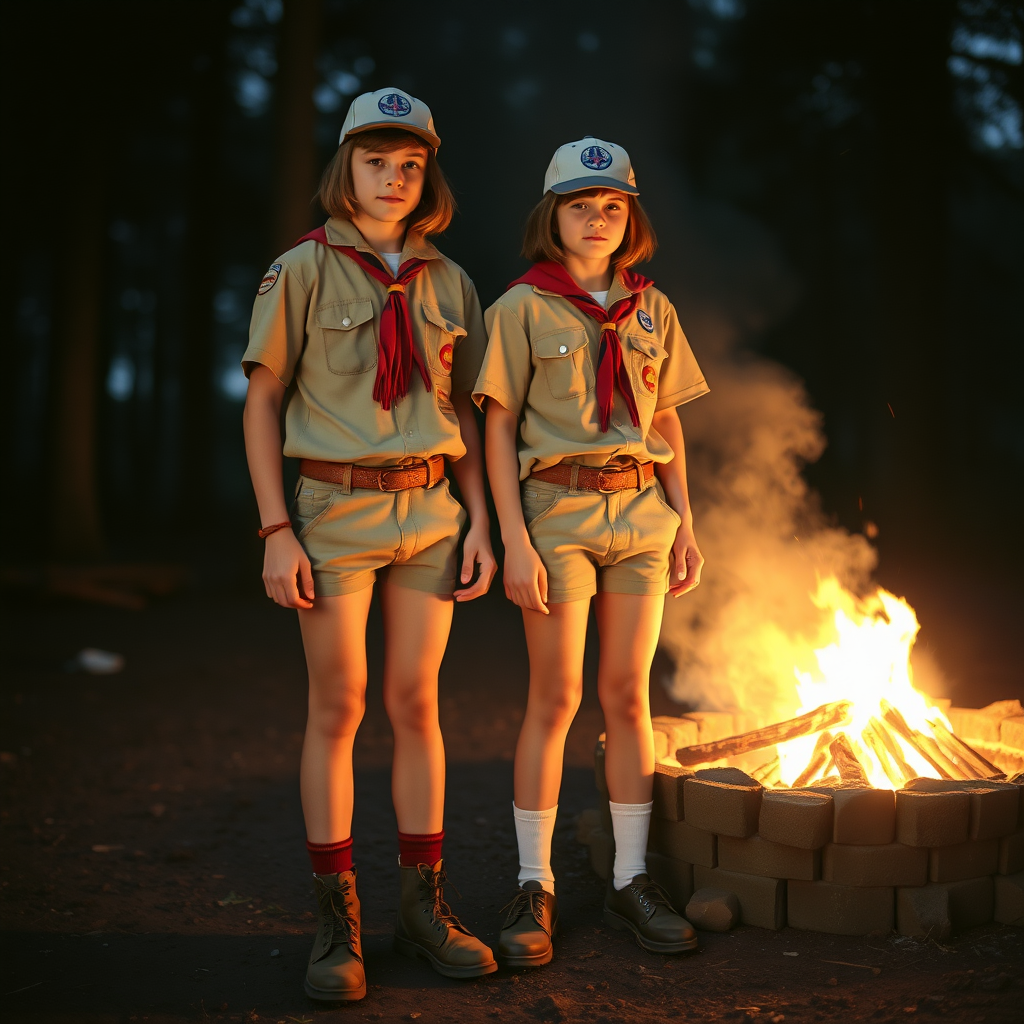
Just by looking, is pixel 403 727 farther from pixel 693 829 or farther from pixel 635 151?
pixel 635 151

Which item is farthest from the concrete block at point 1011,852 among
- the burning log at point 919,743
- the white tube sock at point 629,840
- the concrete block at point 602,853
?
the concrete block at point 602,853

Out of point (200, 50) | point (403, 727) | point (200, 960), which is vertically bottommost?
point (200, 960)

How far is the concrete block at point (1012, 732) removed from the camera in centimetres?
382

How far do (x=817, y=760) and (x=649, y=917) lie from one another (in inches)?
32.4

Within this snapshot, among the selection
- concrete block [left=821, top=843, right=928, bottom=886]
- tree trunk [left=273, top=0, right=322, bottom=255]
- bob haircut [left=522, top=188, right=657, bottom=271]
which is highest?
tree trunk [left=273, top=0, right=322, bottom=255]

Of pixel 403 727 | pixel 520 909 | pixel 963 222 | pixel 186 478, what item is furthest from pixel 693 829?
pixel 963 222

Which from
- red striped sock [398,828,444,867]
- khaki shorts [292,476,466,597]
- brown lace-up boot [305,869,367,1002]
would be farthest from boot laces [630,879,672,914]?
khaki shorts [292,476,466,597]

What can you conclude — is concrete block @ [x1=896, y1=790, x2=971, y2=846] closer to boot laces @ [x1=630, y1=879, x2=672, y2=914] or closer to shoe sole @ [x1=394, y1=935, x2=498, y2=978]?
boot laces @ [x1=630, y1=879, x2=672, y2=914]

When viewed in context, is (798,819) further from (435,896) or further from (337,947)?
(337,947)

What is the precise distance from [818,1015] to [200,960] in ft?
5.53

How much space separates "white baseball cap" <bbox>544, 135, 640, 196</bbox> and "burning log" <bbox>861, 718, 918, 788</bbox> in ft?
6.21

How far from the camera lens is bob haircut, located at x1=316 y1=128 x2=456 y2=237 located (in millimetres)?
2977

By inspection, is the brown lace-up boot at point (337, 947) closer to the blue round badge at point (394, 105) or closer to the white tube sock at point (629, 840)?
the white tube sock at point (629, 840)

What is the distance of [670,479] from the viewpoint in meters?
3.38
